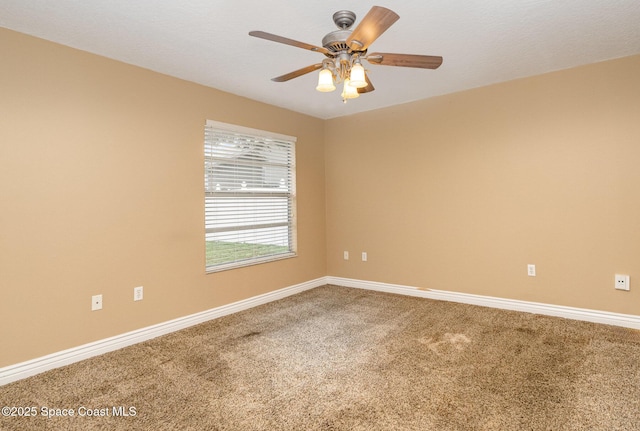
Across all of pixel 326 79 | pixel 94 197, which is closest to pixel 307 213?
pixel 94 197

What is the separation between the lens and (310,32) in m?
2.43

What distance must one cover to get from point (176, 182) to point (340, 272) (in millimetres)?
2533

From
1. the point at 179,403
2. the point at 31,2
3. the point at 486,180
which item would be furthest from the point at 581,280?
the point at 31,2

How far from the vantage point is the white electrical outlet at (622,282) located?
9.98 ft

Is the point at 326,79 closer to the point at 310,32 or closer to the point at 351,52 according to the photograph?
the point at 351,52

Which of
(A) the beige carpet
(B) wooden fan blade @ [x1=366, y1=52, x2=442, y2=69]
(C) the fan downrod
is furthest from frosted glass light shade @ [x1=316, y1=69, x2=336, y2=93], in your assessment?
(A) the beige carpet

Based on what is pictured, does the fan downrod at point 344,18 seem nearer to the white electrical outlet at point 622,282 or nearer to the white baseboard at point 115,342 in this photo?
the white baseboard at point 115,342

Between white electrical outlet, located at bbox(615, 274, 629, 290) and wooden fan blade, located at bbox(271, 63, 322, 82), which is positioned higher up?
wooden fan blade, located at bbox(271, 63, 322, 82)

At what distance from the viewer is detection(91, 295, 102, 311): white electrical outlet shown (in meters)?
2.70

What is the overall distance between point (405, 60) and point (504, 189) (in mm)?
2213

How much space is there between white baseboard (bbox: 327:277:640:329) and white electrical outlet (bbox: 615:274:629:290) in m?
0.24

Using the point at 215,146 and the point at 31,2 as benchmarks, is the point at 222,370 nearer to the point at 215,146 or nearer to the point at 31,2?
the point at 215,146

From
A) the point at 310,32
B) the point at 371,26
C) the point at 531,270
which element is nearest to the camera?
the point at 371,26

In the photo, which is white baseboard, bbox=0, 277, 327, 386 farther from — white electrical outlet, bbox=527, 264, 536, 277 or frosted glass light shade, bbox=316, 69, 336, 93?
white electrical outlet, bbox=527, 264, 536, 277
